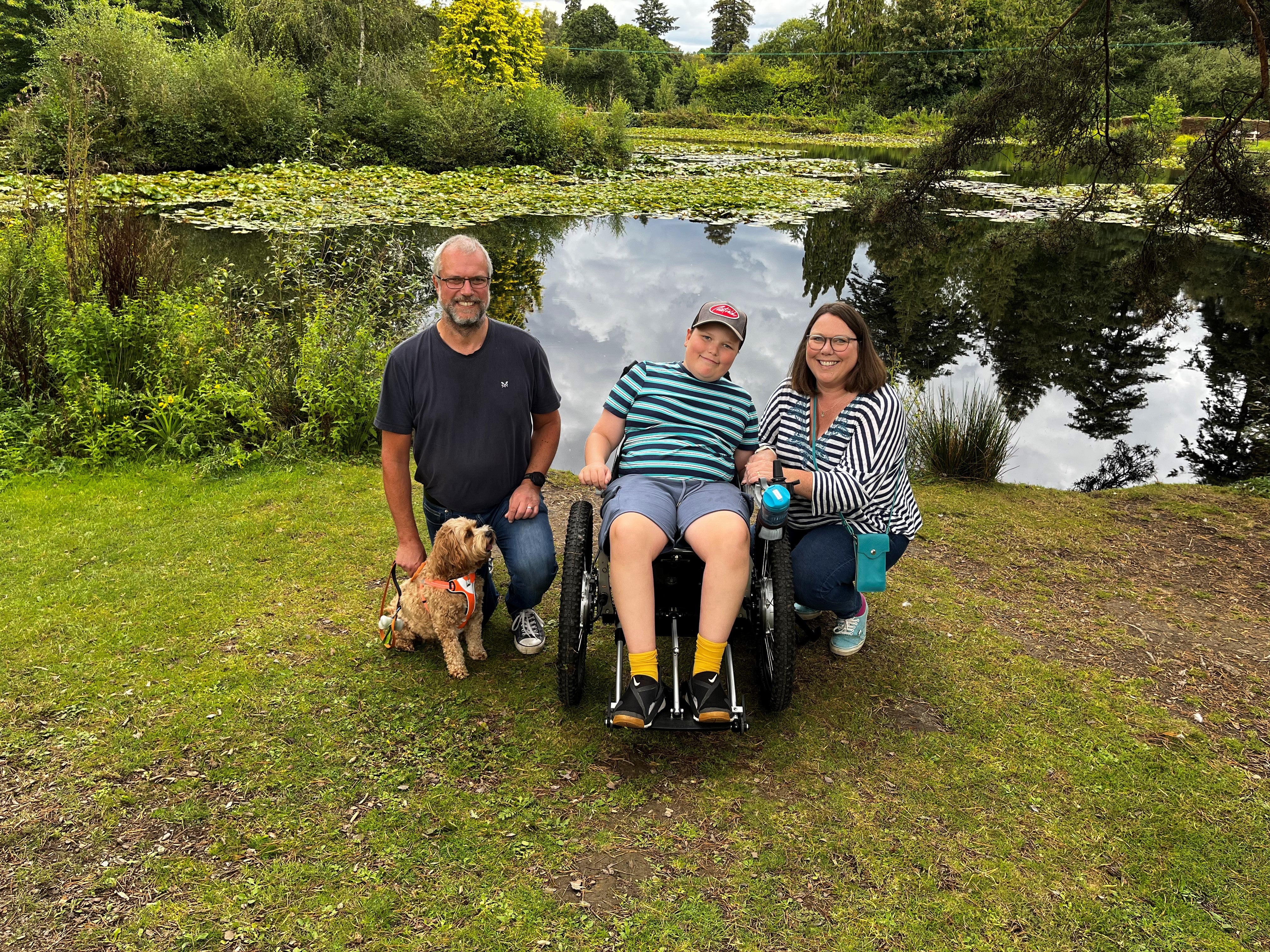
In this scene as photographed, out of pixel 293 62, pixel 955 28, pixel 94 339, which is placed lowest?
pixel 94 339

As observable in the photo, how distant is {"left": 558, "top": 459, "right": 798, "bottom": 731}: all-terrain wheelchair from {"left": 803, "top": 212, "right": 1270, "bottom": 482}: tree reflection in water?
4.91 meters

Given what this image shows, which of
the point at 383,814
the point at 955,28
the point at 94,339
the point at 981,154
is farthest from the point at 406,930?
the point at 955,28

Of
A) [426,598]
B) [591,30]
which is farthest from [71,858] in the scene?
[591,30]

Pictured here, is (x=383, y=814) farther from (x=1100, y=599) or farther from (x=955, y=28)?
(x=955, y=28)

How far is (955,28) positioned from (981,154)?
4214 cm

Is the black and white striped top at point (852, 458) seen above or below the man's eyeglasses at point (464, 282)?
below

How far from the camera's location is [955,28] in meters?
39.9

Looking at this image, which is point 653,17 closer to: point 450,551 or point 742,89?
point 742,89

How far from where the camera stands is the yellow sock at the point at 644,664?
2.44 metres

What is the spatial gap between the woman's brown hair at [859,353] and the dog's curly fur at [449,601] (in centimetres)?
143

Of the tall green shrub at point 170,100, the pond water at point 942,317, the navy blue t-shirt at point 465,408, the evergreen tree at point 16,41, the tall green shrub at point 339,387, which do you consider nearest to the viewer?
the navy blue t-shirt at point 465,408

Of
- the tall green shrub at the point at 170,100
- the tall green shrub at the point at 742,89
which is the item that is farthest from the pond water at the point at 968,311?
the tall green shrub at the point at 742,89

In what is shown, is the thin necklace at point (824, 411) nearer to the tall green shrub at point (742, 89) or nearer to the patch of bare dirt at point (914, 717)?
the patch of bare dirt at point (914, 717)

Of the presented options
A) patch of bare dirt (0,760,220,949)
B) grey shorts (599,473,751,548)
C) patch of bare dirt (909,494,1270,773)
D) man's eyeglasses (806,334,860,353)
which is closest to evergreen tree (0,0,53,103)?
patch of bare dirt (0,760,220,949)
